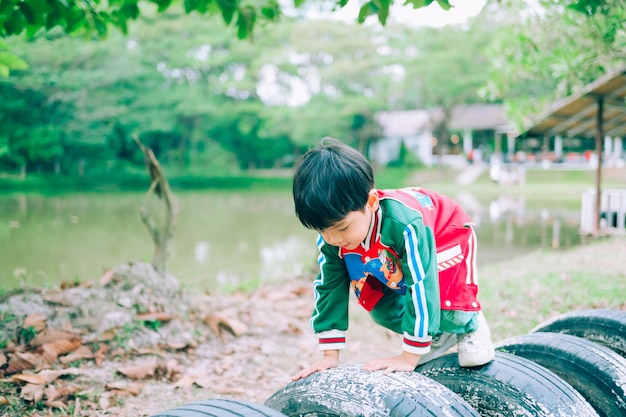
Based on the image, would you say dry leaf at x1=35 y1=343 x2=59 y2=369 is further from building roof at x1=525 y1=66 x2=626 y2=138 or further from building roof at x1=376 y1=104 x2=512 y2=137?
building roof at x1=376 y1=104 x2=512 y2=137

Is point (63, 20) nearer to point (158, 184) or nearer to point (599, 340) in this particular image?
point (158, 184)

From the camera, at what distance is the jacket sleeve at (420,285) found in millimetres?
1894

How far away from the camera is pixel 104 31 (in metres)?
4.07

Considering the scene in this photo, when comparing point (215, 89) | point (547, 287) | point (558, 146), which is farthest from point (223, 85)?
point (547, 287)

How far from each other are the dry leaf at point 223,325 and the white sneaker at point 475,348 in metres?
2.76

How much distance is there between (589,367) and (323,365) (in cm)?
116

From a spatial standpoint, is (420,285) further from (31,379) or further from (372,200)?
(31,379)

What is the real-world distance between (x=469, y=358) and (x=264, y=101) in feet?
111

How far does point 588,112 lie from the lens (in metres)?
11.8

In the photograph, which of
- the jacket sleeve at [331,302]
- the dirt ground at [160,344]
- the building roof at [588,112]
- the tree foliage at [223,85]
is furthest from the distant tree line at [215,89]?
the jacket sleeve at [331,302]

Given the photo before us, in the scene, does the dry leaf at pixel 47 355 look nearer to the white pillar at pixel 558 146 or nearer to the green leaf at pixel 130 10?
the green leaf at pixel 130 10

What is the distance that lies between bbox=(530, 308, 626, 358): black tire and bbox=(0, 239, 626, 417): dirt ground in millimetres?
1845

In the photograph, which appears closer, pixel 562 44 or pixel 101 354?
pixel 101 354

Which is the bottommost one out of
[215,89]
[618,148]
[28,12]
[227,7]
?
[618,148]
